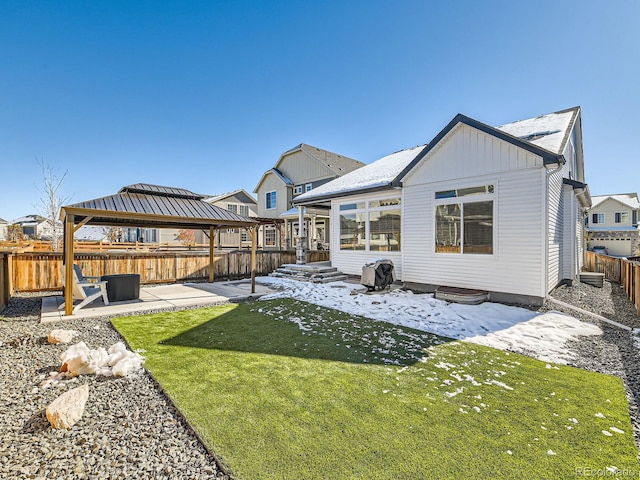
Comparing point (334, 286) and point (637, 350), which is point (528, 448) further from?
point (334, 286)

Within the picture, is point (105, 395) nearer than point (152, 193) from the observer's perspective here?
Yes

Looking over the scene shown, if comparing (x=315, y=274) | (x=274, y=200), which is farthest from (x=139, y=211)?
(x=274, y=200)

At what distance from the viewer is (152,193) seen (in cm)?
877

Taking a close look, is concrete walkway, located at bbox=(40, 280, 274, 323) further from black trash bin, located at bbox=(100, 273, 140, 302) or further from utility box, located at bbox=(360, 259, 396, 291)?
utility box, located at bbox=(360, 259, 396, 291)

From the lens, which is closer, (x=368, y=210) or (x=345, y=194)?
(x=368, y=210)

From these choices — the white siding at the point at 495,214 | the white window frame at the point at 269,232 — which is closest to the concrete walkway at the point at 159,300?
the white siding at the point at 495,214

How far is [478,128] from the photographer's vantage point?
744cm

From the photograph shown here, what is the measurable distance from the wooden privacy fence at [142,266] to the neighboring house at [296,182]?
545 centimetres

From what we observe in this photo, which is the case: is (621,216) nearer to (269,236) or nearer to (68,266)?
(269,236)

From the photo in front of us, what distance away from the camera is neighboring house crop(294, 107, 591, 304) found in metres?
6.80

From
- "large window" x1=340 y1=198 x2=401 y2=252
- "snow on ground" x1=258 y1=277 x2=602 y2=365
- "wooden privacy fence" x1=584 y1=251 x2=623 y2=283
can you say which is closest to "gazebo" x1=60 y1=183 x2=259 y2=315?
"snow on ground" x1=258 y1=277 x2=602 y2=365

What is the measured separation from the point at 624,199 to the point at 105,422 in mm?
49968

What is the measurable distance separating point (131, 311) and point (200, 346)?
313cm

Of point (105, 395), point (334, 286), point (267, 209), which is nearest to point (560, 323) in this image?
point (334, 286)
